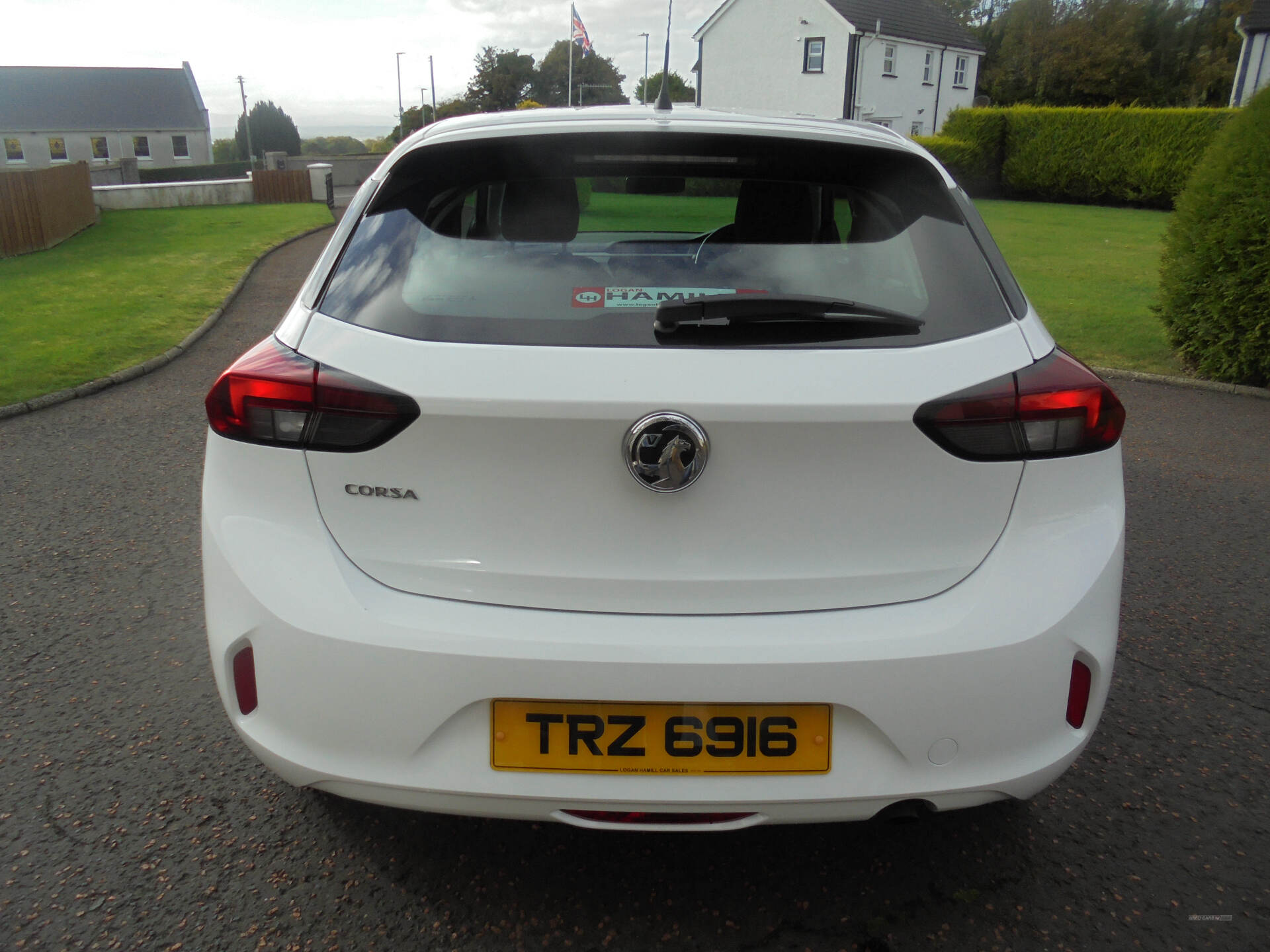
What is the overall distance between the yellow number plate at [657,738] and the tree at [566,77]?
7742 cm

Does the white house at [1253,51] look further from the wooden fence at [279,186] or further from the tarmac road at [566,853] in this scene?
the tarmac road at [566,853]

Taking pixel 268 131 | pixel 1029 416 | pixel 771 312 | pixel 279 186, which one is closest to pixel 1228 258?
pixel 1029 416

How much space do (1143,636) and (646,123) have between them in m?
2.66

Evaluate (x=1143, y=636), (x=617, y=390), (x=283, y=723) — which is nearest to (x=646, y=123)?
(x=617, y=390)

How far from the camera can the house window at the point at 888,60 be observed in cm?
5053

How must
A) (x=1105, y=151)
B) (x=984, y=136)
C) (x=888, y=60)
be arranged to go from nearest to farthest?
1. (x=1105, y=151)
2. (x=984, y=136)
3. (x=888, y=60)

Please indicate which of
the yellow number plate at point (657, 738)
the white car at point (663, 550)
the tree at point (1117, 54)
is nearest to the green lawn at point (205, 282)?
the white car at point (663, 550)

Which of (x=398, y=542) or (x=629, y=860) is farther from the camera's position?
(x=629, y=860)

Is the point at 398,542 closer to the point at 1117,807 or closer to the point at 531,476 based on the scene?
the point at 531,476

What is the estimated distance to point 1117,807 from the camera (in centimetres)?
270

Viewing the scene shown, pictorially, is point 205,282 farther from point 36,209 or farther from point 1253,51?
point 1253,51

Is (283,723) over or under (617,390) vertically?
under

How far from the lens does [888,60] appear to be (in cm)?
5100

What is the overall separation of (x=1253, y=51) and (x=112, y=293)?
4633 centimetres
